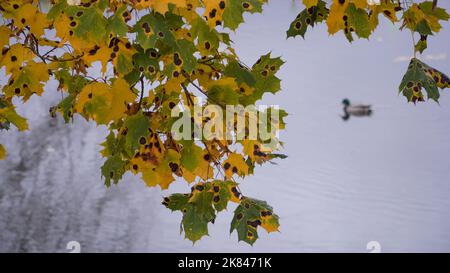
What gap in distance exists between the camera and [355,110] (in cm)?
671

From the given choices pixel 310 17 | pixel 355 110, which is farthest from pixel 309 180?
pixel 310 17

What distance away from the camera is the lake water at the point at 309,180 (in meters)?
5.67

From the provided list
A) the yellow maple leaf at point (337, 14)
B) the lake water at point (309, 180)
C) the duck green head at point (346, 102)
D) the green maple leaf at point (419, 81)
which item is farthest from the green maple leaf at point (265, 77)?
the duck green head at point (346, 102)

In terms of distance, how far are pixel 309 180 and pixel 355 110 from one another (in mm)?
1140

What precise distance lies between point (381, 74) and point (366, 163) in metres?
1.27

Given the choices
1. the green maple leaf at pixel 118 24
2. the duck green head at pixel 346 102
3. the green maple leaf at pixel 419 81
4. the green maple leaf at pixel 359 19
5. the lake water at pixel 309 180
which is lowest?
the green maple leaf at pixel 419 81

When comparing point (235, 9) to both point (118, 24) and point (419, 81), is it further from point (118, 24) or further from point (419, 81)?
point (419, 81)

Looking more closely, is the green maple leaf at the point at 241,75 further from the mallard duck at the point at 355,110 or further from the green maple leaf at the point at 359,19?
the mallard duck at the point at 355,110

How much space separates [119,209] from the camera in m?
5.91

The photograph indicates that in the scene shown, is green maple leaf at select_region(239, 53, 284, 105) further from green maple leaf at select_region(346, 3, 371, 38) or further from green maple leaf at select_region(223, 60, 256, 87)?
green maple leaf at select_region(346, 3, 371, 38)

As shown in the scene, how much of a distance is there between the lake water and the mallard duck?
0.23 ft

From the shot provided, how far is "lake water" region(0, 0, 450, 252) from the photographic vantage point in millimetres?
5668

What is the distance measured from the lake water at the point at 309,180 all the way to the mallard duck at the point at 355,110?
0.23 ft

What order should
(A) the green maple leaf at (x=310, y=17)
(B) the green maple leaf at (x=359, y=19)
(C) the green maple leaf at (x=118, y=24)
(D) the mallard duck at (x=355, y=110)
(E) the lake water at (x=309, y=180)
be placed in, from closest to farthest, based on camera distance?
(C) the green maple leaf at (x=118, y=24), (B) the green maple leaf at (x=359, y=19), (A) the green maple leaf at (x=310, y=17), (E) the lake water at (x=309, y=180), (D) the mallard duck at (x=355, y=110)
